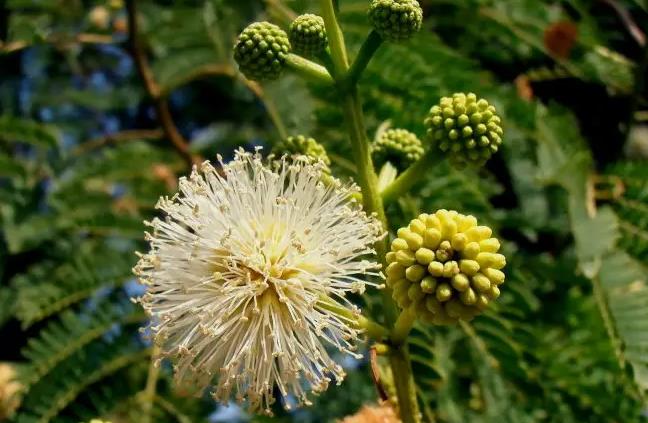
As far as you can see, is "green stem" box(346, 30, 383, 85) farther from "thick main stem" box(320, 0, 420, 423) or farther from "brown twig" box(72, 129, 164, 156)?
"brown twig" box(72, 129, 164, 156)

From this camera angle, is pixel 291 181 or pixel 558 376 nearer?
pixel 291 181

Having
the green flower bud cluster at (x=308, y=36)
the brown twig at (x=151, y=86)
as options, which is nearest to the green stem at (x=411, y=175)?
the green flower bud cluster at (x=308, y=36)

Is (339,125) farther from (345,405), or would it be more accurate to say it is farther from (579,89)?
(579,89)

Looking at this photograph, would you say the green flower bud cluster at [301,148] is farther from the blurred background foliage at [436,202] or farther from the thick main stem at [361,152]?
the blurred background foliage at [436,202]

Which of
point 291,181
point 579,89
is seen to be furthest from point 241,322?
point 579,89

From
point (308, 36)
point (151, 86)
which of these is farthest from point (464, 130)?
point (151, 86)

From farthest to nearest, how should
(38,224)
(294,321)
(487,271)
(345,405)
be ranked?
1. (38,224)
2. (345,405)
3. (294,321)
4. (487,271)

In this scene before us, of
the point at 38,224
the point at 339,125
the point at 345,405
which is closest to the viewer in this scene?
the point at 339,125
